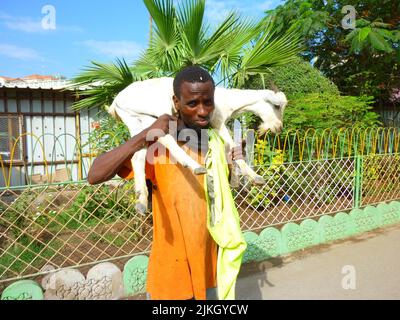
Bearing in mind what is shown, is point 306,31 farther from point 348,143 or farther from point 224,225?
point 224,225

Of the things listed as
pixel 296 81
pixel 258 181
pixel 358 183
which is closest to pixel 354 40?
pixel 296 81

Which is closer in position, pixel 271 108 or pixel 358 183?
pixel 271 108

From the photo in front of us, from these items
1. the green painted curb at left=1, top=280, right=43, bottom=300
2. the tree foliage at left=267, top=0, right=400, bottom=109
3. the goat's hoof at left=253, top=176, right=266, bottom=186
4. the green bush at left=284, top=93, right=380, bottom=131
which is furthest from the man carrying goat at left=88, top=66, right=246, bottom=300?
the tree foliage at left=267, top=0, right=400, bottom=109

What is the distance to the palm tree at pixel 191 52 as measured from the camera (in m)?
4.46

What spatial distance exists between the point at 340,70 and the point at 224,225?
871cm

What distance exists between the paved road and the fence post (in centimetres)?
62

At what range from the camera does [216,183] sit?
1.60 meters

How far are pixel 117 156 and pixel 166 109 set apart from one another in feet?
2.83

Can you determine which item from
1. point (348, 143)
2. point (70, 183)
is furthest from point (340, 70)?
point (70, 183)

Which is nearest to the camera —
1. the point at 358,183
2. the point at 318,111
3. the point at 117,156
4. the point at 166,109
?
the point at 117,156

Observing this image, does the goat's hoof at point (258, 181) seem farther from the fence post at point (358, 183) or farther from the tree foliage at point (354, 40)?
the tree foliage at point (354, 40)

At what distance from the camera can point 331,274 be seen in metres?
3.89

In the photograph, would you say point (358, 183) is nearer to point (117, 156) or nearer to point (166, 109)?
point (166, 109)

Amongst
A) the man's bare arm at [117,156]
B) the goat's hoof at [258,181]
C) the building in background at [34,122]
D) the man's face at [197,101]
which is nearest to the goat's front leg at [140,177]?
the man's bare arm at [117,156]
